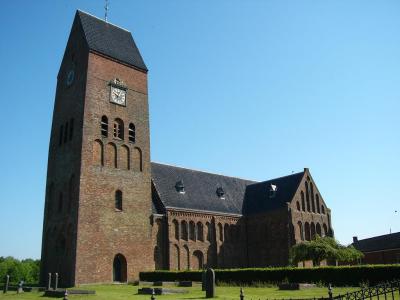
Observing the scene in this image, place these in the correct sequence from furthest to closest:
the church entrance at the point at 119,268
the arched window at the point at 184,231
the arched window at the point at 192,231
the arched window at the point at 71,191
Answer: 1. the arched window at the point at 192,231
2. the arched window at the point at 184,231
3. the church entrance at the point at 119,268
4. the arched window at the point at 71,191

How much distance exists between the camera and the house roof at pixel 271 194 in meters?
48.5

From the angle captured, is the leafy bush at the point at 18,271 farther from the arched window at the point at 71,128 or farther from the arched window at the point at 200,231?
the arched window at the point at 71,128

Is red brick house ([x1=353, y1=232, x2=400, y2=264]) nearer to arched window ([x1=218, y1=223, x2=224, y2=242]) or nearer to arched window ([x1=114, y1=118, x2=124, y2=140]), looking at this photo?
arched window ([x1=218, y1=223, x2=224, y2=242])

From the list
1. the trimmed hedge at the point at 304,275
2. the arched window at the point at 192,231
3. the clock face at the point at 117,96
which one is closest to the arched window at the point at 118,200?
the trimmed hedge at the point at 304,275

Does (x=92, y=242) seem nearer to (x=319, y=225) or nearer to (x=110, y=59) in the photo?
(x=110, y=59)

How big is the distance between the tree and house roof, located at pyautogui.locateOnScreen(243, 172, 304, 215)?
23.8 feet

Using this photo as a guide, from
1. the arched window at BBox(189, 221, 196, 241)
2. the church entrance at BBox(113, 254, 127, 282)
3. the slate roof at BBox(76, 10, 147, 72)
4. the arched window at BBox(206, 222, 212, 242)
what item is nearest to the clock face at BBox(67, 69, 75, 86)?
the slate roof at BBox(76, 10, 147, 72)

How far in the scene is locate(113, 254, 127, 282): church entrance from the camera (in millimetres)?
36562

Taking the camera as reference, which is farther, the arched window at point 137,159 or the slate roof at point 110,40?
the slate roof at point 110,40

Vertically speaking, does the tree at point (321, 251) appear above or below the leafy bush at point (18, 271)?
above

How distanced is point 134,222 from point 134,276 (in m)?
4.73

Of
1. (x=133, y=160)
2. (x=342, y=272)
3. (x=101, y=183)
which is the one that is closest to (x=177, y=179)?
(x=133, y=160)

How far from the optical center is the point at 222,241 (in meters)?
47.1

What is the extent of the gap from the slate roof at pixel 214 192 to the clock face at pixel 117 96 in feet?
28.2
